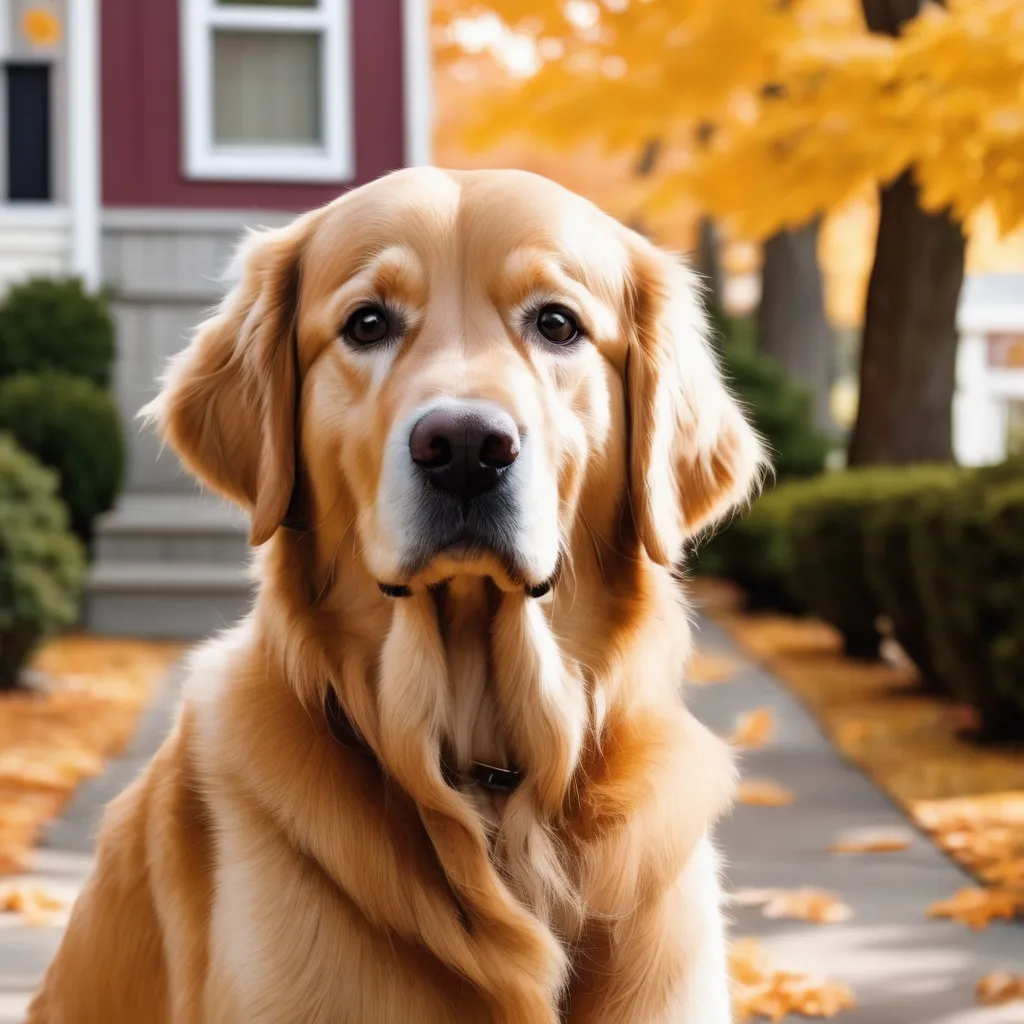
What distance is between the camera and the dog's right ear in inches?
112

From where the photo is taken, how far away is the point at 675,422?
297 cm

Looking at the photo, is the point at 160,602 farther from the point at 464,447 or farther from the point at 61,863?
the point at 464,447

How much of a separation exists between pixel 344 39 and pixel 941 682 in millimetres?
6650

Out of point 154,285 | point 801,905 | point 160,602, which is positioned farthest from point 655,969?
point 154,285

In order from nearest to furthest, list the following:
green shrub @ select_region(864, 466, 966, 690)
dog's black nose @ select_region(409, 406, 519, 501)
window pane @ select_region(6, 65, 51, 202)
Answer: dog's black nose @ select_region(409, 406, 519, 501)
green shrub @ select_region(864, 466, 966, 690)
window pane @ select_region(6, 65, 51, 202)

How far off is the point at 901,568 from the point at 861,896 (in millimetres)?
2964

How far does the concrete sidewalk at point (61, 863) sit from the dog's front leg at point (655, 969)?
1808 millimetres

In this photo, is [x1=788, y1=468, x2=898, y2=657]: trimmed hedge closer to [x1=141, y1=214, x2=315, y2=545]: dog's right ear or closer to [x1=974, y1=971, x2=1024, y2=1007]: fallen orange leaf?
[x1=974, y1=971, x2=1024, y2=1007]: fallen orange leaf

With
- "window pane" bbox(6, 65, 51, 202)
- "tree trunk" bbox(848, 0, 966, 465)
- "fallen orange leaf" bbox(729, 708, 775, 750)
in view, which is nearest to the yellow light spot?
"window pane" bbox(6, 65, 51, 202)

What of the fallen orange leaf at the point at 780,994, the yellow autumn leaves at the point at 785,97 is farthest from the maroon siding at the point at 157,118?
the fallen orange leaf at the point at 780,994

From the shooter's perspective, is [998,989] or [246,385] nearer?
[246,385]

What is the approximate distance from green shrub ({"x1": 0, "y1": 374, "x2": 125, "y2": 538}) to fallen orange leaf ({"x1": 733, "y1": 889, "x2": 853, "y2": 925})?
5822 millimetres

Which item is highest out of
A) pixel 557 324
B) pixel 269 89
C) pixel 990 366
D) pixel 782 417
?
pixel 269 89

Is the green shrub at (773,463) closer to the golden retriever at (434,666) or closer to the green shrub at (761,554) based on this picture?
the green shrub at (761,554)
